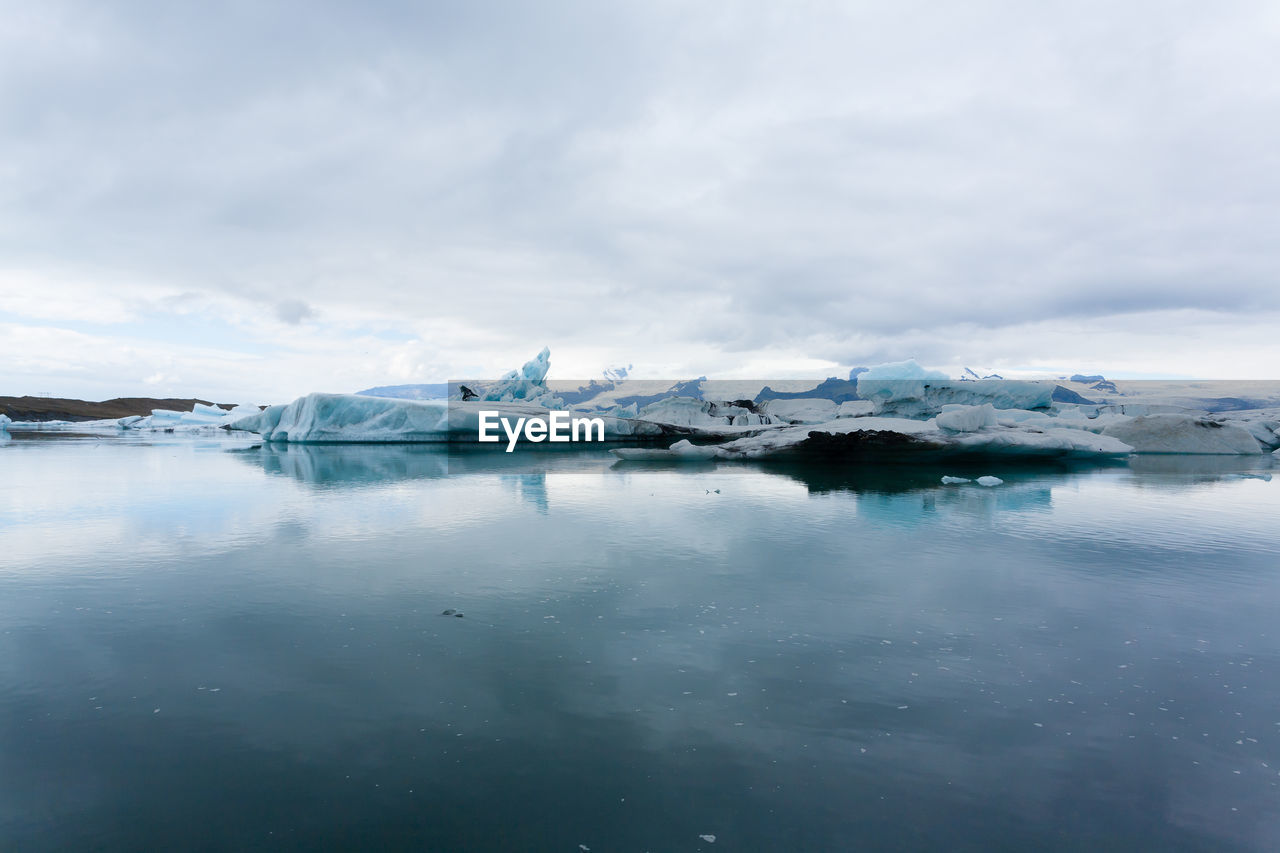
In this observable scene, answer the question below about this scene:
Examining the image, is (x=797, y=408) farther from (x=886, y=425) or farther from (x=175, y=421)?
(x=175, y=421)

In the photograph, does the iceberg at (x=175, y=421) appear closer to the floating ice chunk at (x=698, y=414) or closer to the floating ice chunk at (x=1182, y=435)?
the floating ice chunk at (x=698, y=414)

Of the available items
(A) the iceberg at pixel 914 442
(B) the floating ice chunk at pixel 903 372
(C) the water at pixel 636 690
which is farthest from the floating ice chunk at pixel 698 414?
(C) the water at pixel 636 690

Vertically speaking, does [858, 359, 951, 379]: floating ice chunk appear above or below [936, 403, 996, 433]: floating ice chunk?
above

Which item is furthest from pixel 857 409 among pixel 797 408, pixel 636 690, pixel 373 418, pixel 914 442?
pixel 636 690

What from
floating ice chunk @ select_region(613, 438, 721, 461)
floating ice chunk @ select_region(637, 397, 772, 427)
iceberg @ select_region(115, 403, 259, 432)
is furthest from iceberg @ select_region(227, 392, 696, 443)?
iceberg @ select_region(115, 403, 259, 432)

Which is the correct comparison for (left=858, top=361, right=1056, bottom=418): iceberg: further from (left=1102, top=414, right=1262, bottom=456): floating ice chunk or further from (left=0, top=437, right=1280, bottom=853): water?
(left=0, top=437, right=1280, bottom=853): water

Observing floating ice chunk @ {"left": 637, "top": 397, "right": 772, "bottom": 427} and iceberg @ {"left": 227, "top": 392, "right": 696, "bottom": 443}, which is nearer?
iceberg @ {"left": 227, "top": 392, "right": 696, "bottom": 443}

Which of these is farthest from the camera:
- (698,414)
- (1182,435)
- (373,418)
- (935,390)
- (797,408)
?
(797,408)

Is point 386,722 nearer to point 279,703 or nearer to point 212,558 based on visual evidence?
point 279,703
